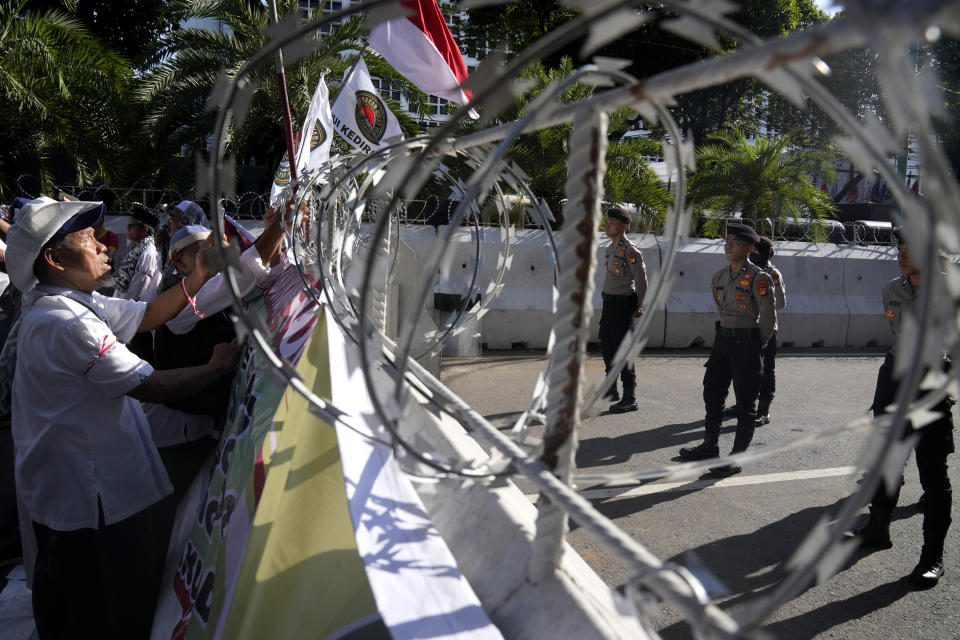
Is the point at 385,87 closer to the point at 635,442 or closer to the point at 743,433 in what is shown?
the point at 635,442

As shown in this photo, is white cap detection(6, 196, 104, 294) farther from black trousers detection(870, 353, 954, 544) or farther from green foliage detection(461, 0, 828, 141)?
green foliage detection(461, 0, 828, 141)

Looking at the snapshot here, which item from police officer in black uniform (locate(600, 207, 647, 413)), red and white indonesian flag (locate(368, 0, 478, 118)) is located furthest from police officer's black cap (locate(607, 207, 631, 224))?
red and white indonesian flag (locate(368, 0, 478, 118))

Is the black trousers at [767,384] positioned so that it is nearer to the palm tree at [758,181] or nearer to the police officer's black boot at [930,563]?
the police officer's black boot at [930,563]

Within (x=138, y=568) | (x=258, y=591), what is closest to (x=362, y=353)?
(x=258, y=591)

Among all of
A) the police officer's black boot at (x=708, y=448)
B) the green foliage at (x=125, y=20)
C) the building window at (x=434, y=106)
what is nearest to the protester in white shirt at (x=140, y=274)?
the building window at (x=434, y=106)

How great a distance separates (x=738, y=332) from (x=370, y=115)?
3.29 m

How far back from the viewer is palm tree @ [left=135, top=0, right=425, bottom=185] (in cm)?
1289

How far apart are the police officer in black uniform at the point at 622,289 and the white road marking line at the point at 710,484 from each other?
1889mm

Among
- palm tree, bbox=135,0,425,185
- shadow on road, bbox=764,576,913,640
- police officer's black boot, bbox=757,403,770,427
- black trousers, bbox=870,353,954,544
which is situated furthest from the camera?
palm tree, bbox=135,0,425,185

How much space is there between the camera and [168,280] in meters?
4.11

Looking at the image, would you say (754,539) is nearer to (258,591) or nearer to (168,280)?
(258,591)

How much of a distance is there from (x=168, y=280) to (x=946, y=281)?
411cm

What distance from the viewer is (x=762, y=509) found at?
4500mm

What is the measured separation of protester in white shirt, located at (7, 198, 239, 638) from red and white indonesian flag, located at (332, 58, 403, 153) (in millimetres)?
2483
